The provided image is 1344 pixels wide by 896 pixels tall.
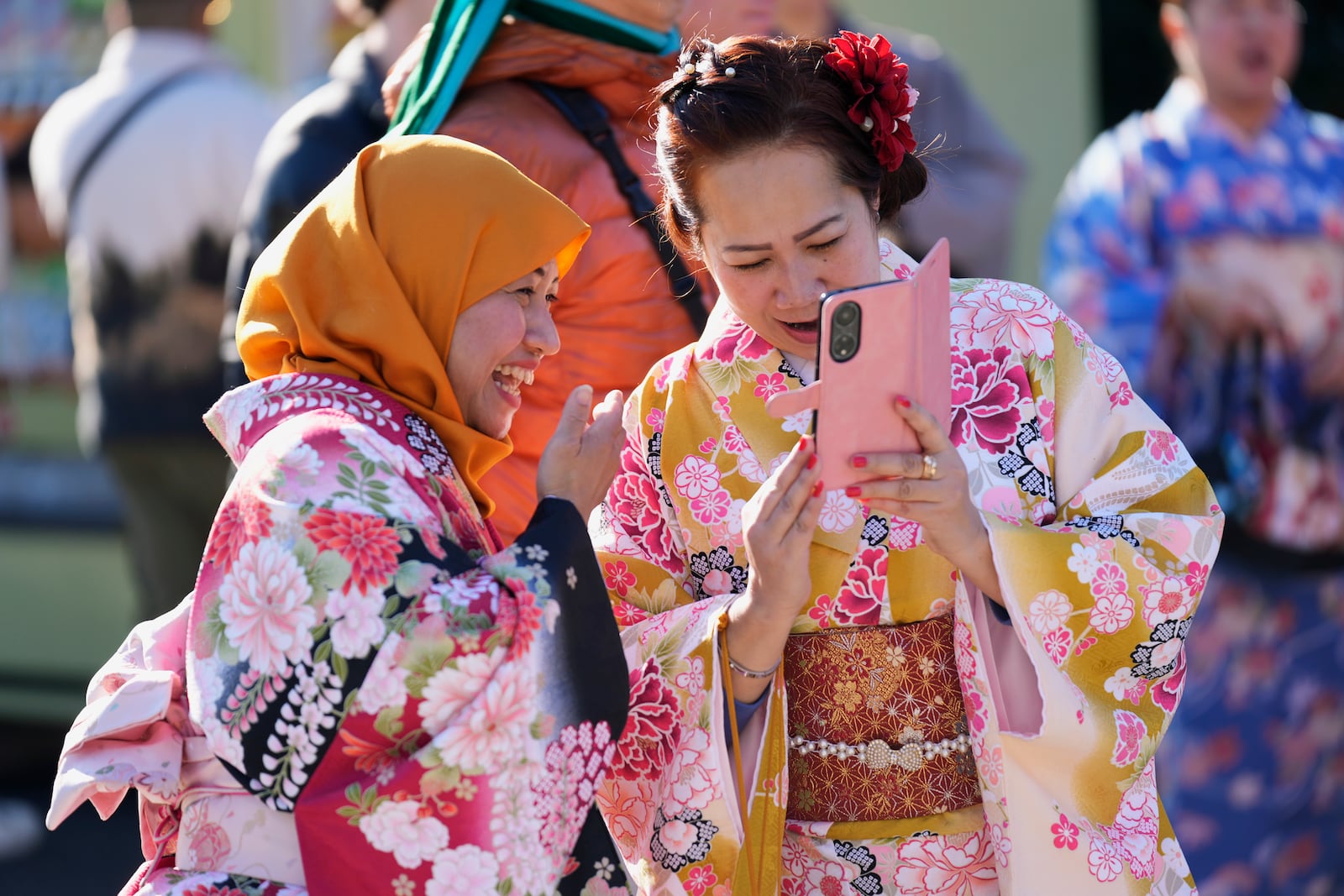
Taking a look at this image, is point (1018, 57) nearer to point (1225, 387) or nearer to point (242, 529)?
point (1225, 387)

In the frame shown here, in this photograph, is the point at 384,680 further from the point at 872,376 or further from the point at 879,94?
the point at 879,94

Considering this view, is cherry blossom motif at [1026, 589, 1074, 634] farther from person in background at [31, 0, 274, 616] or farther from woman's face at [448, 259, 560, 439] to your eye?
person in background at [31, 0, 274, 616]

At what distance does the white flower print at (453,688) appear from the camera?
1.89 meters

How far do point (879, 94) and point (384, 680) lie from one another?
97cm

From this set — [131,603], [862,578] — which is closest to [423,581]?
[862,578]

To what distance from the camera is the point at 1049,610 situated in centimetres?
212

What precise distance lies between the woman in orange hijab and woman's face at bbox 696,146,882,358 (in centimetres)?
20

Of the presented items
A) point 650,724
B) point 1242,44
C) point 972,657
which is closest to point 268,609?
point 650,724

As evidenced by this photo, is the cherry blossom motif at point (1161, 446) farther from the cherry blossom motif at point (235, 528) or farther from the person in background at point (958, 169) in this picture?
the person in background at point (958, 169)

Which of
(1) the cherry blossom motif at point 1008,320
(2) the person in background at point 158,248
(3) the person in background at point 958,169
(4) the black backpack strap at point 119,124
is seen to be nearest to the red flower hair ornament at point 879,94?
(1) the cherry blossom motif at point 1008,320

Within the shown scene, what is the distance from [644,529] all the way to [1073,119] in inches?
135

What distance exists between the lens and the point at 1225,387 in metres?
4.38

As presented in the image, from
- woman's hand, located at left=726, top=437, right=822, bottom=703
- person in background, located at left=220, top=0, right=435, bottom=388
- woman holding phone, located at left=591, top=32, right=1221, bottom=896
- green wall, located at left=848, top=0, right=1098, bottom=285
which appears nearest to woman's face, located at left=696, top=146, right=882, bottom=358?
woman holding phone, located at left=591, top=32, right=1221, bottom=896

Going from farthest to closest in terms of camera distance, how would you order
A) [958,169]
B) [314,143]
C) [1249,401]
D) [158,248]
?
[158,248] → [958,169] → [1249,401] → [314,143]
